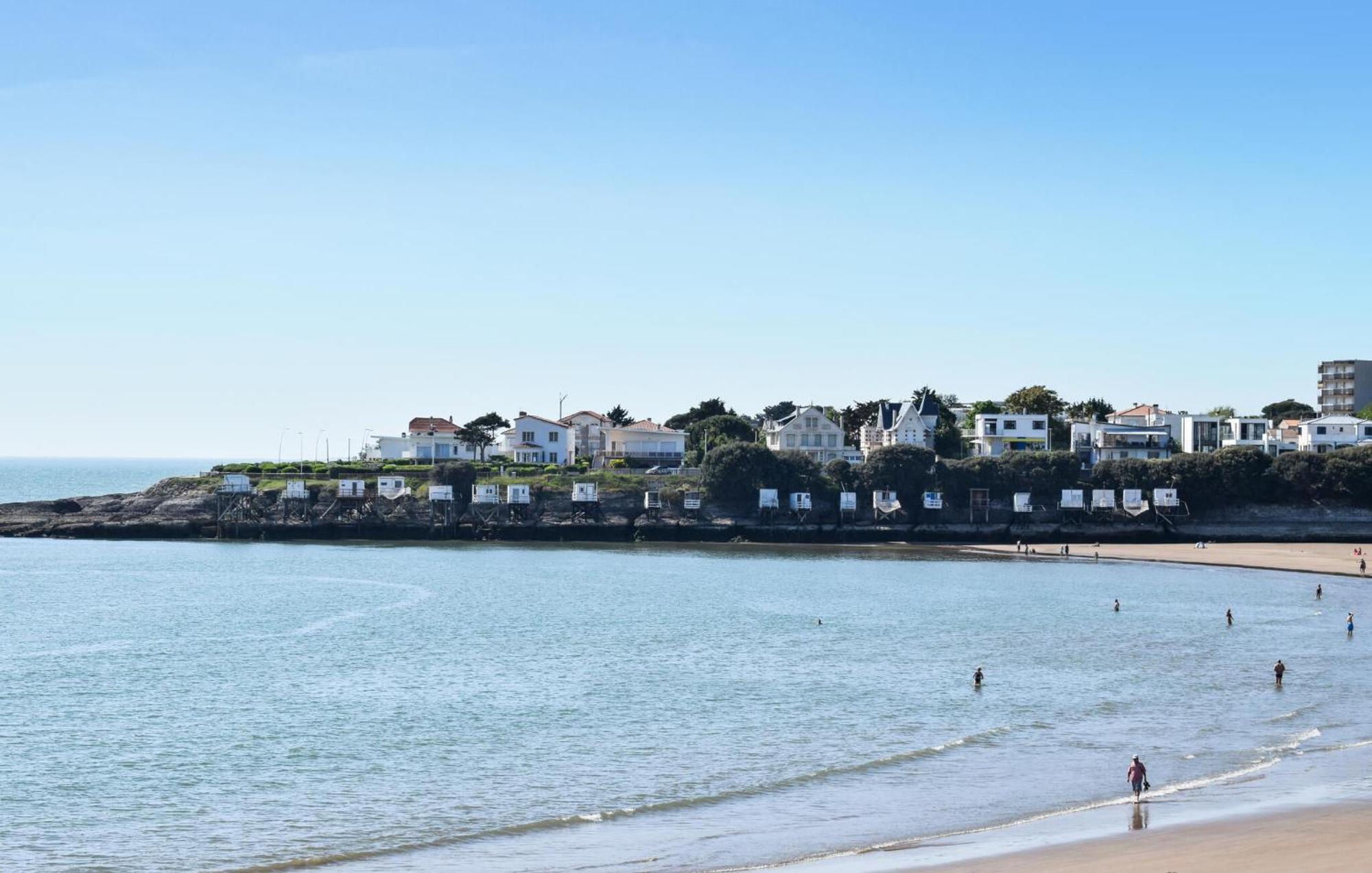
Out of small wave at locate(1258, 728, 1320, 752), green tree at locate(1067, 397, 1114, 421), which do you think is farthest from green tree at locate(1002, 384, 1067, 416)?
small wave at locate(1258, 728, 1320, 752)

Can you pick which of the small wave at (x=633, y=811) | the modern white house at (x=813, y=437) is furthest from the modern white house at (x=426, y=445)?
the small wave at (x=633, y=811)

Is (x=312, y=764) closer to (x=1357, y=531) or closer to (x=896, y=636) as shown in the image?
(x=896, y=636)

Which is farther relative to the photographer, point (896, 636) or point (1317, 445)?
point (1317, 445)

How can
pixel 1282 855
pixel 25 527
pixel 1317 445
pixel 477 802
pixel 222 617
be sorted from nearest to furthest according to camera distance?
pixel 1282 855, pixel 477 802, pixel 222 617, pixel 25 527, pixel 1317 445

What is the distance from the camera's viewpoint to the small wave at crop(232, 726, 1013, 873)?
1164 inches

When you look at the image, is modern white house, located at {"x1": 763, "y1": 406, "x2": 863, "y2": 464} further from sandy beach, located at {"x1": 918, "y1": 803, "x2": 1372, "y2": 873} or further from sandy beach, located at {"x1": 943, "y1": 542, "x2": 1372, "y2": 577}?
sandy beach, located at {"x1": 918, "y1": 803, "x2": 1372, "y2": 873}

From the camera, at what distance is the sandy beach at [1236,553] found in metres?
100

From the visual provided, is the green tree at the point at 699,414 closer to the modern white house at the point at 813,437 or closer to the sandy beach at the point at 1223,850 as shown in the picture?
the modern white house at the point at 813,437

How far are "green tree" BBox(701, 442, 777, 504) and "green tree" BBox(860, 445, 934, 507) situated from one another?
988cm

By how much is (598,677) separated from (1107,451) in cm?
10954

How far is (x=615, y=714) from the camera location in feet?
150

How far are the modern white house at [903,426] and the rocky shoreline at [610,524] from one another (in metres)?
24.0

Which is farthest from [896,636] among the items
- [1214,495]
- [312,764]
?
[1214,495]

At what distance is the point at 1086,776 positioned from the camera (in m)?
36.6
